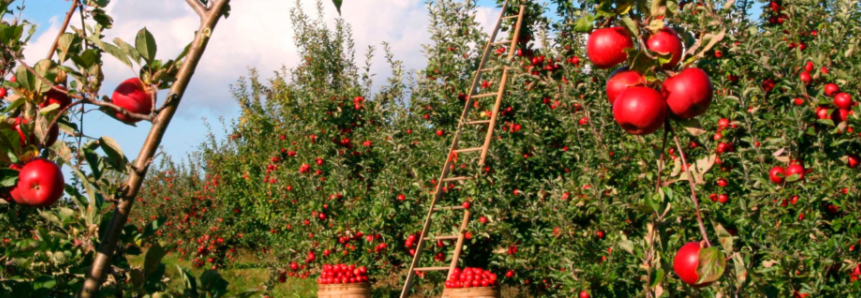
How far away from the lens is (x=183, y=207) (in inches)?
480

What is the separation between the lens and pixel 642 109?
98cm

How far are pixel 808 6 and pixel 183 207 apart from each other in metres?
10.9

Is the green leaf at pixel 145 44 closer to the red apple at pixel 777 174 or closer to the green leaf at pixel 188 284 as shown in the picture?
the green leaf at pixel 188 284

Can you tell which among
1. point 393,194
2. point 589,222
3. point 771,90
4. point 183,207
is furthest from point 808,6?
point 183,207

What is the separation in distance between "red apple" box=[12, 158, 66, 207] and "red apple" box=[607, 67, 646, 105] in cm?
88

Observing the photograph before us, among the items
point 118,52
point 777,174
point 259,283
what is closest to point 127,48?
point 118,52

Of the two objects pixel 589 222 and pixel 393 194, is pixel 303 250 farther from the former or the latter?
pixel 589 222

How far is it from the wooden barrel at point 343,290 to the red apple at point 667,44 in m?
4.21

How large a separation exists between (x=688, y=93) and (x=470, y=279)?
11.7 ft

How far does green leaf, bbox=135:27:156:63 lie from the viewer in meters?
0.86

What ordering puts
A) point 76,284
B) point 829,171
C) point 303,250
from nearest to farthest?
point 76,284 < point 829,171 < point 303,250

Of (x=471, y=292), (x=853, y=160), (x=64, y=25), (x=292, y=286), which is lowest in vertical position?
(x=292, y=286)

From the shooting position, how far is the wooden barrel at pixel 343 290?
195 inches

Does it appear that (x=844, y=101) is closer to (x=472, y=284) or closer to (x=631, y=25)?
(x=631, y=25)
